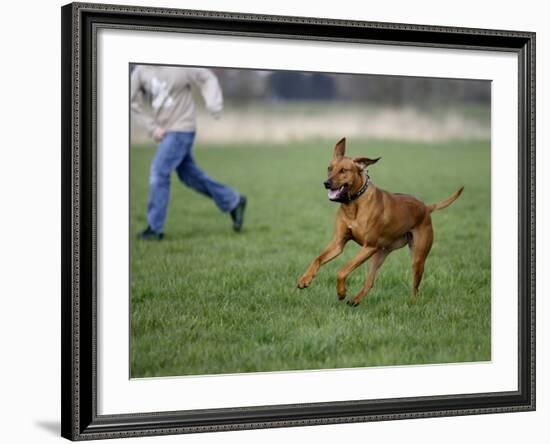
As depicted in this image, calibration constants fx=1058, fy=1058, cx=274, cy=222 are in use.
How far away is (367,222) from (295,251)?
1096mm

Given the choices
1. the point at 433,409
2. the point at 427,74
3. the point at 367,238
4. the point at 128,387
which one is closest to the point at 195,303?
the point at 128,387

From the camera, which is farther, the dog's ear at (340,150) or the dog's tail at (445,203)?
the dog's tail at (445,203)

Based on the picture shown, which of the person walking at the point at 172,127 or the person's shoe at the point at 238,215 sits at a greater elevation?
the person walking at the point at 172,127

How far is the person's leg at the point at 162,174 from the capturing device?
24.3 feet

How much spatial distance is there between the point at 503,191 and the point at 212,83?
75.2 inches

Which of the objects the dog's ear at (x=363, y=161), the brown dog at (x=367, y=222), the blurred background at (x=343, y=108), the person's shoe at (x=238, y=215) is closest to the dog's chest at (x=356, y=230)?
the brown dog at (x=367, y=222)

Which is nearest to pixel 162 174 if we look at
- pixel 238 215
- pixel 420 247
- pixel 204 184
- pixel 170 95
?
pixel 204 184

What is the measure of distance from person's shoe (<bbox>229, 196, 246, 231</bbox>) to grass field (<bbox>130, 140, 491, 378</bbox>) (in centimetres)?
74

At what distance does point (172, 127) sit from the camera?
7391mm

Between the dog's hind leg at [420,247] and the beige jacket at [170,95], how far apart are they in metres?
1.52

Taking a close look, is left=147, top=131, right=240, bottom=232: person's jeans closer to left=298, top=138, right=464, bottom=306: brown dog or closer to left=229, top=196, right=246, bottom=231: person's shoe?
left=229, top=196, right=246, bottom=231: person's shoe

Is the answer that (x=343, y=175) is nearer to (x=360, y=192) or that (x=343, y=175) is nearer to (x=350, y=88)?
(x=360, y=192)

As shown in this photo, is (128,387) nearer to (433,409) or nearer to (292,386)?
(292,386)

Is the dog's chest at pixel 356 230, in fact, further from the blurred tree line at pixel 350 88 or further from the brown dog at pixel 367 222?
the blurred tree line at pixel 350 88
